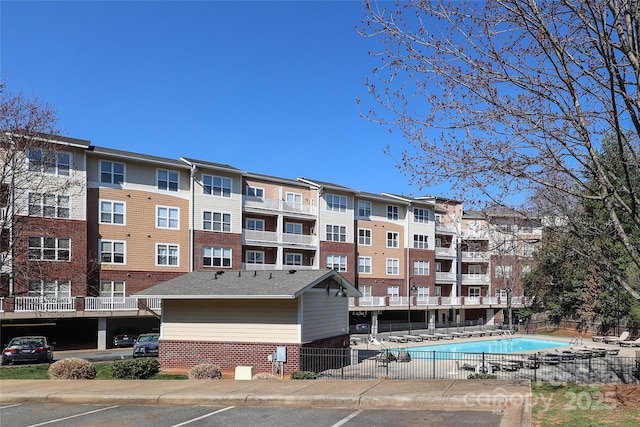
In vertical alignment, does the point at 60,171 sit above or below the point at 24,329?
above

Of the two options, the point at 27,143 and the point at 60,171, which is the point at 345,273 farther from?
the point at 27,143

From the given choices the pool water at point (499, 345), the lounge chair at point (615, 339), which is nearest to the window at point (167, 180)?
the pool water at point (499, 345)

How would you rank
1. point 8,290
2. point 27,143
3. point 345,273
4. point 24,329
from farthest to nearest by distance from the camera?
1. point 345,273
2. point 24,329
3. point 8,290
4. point 27,143

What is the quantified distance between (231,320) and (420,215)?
136 feet

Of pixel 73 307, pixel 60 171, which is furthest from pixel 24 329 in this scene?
pixel 60 171

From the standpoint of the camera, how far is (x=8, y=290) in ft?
102

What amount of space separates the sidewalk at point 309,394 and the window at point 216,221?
28191 millimetres

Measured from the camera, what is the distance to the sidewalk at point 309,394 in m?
10.7

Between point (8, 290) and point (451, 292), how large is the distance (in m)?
47.1

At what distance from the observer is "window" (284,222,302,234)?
5106 centimetres

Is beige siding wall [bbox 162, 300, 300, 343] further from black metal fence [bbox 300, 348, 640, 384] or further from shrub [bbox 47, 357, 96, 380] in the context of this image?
shrub [bbox 47, 357, 96, 380]

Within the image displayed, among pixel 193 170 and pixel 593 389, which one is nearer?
pixel 593 389

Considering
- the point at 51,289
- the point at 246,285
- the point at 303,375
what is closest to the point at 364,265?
the point at 51,289

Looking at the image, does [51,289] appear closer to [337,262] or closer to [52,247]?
[52,247]
